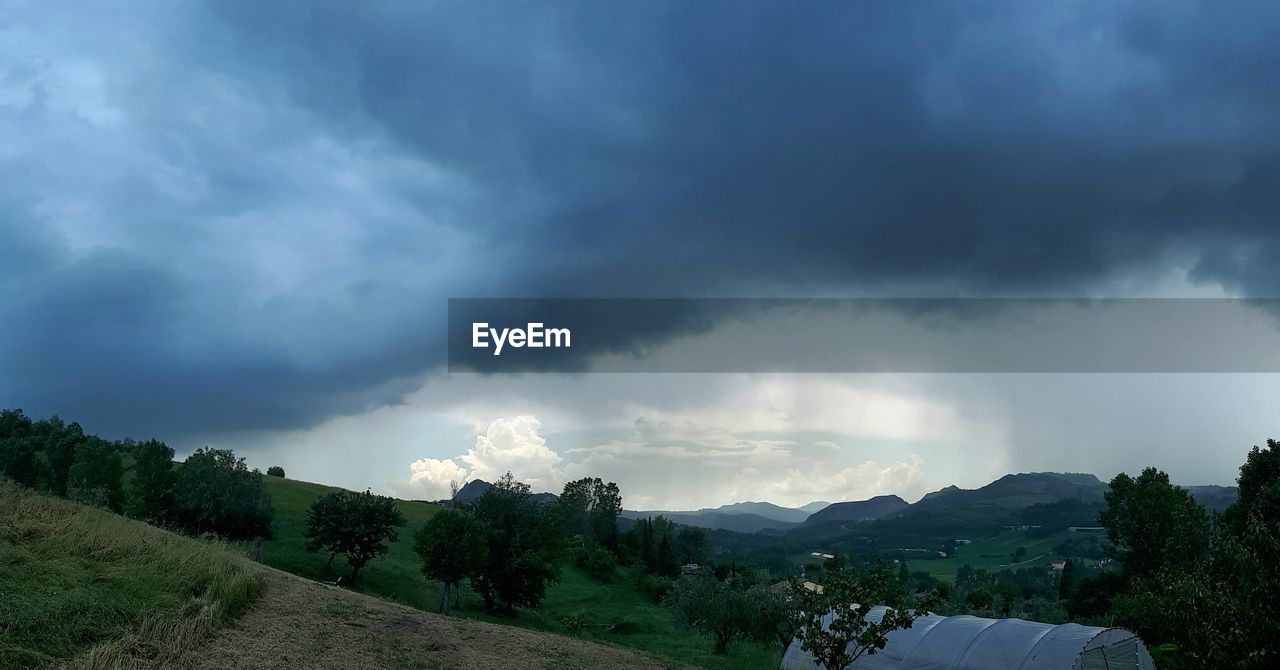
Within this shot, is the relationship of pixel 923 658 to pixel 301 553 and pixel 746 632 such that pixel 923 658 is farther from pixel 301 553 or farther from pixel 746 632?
pixel 301 553

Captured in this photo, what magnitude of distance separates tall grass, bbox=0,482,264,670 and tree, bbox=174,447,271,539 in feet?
160

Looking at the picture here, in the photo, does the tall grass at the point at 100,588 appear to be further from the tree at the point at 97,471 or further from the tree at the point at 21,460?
the tree at the point at 21,460

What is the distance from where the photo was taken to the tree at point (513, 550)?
5759 cm

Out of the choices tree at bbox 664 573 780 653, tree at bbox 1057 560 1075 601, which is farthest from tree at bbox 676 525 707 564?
tree at bbox 664 573 780 653

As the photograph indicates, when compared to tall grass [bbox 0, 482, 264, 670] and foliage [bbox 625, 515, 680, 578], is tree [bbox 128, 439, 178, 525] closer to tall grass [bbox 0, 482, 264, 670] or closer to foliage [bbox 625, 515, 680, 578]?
tall grass [bbox 0, 482, 264, 670]

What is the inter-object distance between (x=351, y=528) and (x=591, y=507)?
346 ft

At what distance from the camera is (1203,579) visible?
51.6 ft

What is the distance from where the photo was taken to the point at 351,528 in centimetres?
5828

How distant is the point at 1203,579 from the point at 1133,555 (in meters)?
63.5

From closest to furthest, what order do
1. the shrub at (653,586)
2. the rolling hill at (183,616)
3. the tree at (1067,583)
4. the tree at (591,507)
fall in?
the rolling hill at (183,616)
the shrub at (653,586)
the tree at (1067,583)
the tree at (591,507)

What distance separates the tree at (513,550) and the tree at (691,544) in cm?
8476

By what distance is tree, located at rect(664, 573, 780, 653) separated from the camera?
4678 centimetres

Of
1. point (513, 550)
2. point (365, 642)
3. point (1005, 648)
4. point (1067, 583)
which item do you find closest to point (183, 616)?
point (365, 642)

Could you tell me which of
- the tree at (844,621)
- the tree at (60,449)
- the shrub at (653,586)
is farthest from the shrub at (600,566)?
the tree at (844,621)
